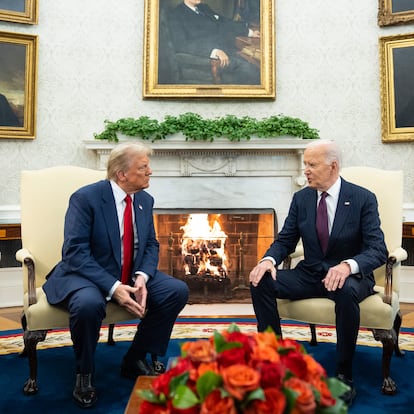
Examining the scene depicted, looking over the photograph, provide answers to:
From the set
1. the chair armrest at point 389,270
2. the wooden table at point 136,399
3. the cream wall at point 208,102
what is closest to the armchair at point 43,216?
the wooden table at point 136,399

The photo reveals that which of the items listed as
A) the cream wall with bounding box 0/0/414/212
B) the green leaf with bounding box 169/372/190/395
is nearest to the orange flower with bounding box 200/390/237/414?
the green leaf with bounding box 169/372/190/395

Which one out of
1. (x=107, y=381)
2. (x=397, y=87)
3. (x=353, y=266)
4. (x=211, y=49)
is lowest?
(x=107, y=381)

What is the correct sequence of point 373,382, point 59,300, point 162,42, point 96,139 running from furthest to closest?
point 162,42, point 96,139, point 373,382, point 59,300

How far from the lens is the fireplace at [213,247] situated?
5188mm

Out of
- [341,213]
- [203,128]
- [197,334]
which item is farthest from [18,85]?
[341,213]

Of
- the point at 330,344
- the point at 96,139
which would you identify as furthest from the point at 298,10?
the point at 330,344

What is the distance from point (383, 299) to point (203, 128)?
114 inches

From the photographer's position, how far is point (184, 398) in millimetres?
1040

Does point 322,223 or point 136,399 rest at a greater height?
point 322,223

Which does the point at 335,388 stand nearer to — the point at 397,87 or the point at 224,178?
the point at 224,178

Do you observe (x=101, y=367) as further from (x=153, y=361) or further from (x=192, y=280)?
Answer: (x=192, y=280)

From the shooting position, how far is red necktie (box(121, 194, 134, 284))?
2.67 metres

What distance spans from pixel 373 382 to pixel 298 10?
14.6ft

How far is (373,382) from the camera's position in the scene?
261 centimetres
